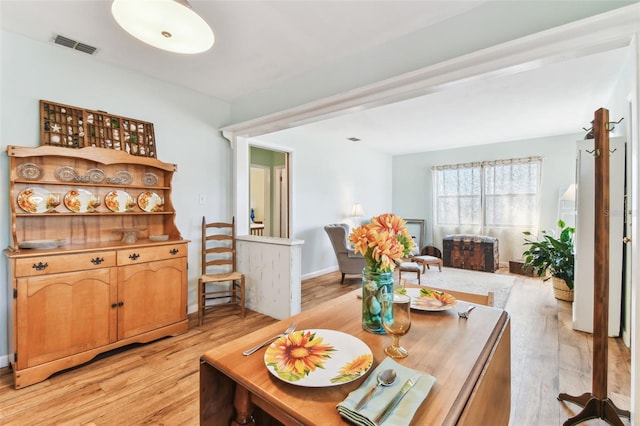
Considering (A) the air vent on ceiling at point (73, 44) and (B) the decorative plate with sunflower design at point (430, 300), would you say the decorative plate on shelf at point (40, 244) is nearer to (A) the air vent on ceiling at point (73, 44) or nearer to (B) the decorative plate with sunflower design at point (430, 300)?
(A) the air vent on ceiling at point (73, 44)

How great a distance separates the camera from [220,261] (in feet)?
10.9

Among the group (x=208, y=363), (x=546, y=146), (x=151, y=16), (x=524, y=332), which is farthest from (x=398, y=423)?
(x=546, y=146)

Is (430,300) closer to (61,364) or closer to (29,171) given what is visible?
(61,364)

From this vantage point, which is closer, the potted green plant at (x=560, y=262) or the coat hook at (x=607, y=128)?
the coat hook at (x=607, y=128)

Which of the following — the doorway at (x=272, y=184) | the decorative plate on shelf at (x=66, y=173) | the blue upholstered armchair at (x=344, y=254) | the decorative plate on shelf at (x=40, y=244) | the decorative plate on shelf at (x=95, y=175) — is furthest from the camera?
the doorway at (x=272, y=184)

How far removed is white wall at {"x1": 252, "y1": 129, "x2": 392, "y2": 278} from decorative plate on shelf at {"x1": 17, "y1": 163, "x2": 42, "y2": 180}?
237cm

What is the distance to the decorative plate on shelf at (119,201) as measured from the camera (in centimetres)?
261

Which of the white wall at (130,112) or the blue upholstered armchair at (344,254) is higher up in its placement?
the white wall at (130,112)

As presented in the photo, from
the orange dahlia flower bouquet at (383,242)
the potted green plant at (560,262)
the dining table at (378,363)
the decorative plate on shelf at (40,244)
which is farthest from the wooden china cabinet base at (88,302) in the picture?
the potted green plant at (560,262)

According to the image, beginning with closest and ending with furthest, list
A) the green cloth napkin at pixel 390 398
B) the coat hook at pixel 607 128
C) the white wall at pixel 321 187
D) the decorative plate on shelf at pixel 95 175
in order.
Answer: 1. the green cloth napkin at pixel 390 398
2. the coat hook at pixel 607 128
3. the decorative plate on shelf at pixel 95 175
4. the white wall at pixel 321 187

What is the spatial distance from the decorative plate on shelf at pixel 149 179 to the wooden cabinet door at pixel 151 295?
83cm

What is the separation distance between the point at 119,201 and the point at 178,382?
5.53 ft

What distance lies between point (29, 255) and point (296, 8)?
7.83ft

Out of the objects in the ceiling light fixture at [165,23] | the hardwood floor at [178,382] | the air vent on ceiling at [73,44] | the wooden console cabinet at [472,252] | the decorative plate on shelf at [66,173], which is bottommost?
the hardwood floor at [178,382]
